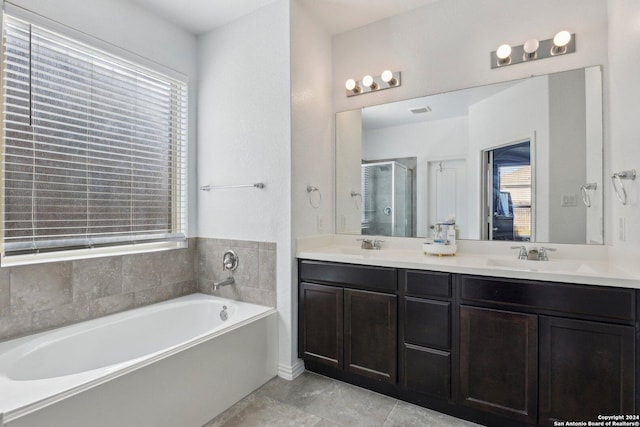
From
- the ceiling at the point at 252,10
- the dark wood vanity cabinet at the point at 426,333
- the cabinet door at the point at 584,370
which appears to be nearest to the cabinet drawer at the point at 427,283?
the dark wood vanity cabinet at the point at 426,333

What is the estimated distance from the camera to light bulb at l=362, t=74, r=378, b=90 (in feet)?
8.49

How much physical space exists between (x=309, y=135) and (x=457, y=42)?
1.30 m

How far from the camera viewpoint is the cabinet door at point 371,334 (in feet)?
6.51

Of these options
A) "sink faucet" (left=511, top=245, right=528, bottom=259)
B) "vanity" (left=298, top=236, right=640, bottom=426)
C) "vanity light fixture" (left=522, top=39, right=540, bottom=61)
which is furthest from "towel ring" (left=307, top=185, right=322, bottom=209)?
"vanity light fixture" (left=522, top=39, right=540, bottom=61)

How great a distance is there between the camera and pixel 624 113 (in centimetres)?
166

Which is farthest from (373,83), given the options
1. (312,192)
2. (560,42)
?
(560,42)

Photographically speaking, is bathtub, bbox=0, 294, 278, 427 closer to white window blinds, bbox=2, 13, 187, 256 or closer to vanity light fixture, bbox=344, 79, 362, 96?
white window blinds, bbox=2, 13, 187, 256

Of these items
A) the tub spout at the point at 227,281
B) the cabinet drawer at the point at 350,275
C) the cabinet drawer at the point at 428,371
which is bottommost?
the cabinet drawer at the point at 428,371

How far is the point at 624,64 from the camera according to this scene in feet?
5.42

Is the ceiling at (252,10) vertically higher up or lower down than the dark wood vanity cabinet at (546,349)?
higher up

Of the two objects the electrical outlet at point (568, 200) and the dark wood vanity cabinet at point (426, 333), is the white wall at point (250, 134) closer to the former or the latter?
the dark wood vanity cabinet at point (426, 333)

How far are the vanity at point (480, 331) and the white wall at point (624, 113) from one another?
0.84 ft

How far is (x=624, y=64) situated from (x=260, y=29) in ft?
7.62

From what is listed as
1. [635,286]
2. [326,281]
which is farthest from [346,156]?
[635,286]
